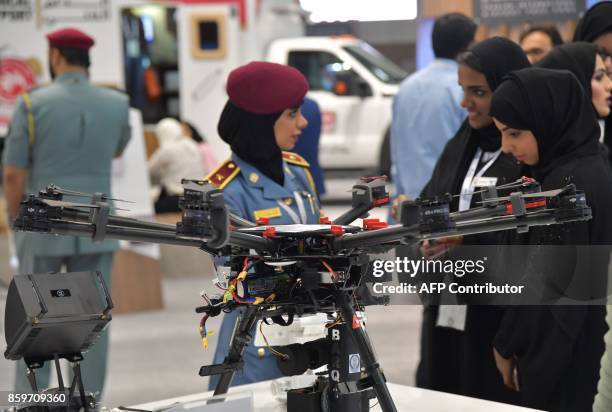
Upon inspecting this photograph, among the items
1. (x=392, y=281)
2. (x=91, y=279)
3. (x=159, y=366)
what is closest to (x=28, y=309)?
(x=91, y=279)

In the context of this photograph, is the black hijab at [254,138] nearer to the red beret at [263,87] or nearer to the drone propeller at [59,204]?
the red beret at [263,87]

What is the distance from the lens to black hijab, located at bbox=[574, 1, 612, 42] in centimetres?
416

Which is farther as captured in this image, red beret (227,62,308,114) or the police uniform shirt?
the police uniform shirt

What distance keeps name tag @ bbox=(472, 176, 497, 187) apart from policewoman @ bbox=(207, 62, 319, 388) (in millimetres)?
503

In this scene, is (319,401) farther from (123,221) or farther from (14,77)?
(14,77)

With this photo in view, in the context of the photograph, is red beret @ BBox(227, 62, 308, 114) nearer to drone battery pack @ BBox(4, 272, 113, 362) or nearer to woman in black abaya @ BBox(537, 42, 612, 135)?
woman in black abaya @ BBox(537, 42, 612, 135)

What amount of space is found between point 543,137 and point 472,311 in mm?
531

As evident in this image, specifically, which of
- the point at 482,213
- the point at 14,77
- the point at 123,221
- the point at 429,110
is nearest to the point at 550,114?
the point at 482,213

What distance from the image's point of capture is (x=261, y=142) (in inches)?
107

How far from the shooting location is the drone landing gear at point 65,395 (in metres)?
1.54

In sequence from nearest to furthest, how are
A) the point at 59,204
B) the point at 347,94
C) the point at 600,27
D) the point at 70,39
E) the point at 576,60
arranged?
the point at 59,204 → the point at 576,60 → the point at 600,27 → the point at 70,39 → the point at 347,94

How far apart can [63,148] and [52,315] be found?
3.13m

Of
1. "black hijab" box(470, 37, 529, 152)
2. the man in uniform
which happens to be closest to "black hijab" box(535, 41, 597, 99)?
"black hijab" box(470, 37, 529, 152)

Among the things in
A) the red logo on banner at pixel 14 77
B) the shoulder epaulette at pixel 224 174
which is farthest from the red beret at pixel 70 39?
the red logo on banner at pixel 14 77
